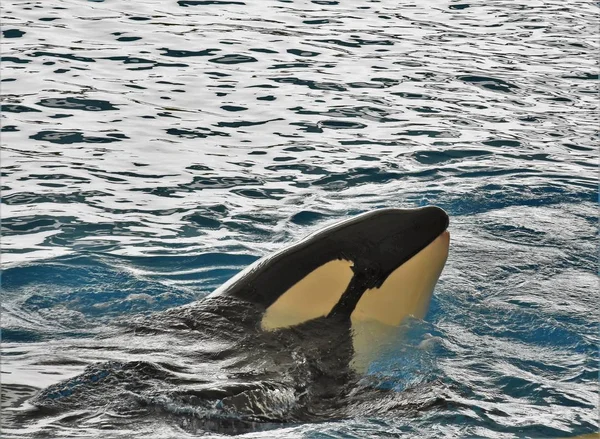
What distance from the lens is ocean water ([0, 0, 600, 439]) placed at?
19.3ft

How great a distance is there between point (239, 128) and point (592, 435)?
23.1 feet

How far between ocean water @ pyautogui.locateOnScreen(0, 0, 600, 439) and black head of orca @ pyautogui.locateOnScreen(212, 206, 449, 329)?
1.57 feet

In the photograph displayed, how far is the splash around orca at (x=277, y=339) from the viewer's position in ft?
15.5

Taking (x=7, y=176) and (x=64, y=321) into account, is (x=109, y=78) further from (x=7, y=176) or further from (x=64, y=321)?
(x=64, y=321)

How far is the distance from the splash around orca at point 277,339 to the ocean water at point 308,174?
143 mm

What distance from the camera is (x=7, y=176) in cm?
965

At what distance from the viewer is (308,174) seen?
10.1 meters

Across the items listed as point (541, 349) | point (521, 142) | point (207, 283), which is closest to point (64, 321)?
point (207, 283)

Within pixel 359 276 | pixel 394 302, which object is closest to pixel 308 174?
pixel 394 302

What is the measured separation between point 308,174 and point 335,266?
14.6ft

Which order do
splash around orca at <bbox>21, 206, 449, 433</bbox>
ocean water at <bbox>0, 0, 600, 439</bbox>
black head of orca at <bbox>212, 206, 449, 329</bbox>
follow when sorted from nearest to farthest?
1. splash around orca at <bbox>21, 206, 449, 433</bbox>
2. black head of orca at <bbox>212, 206, 449, 329</bbox>
3. ocean water at <bbox>0, 0, 600, 439</bbox>

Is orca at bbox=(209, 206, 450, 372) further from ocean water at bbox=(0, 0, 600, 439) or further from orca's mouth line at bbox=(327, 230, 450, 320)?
ocean water at bbox=(0, 0, 600, 439)

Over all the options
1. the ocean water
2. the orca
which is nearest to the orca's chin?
the orca

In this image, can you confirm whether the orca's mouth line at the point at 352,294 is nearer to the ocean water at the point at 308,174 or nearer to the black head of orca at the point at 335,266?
the black head of orca at the point at 335,266
